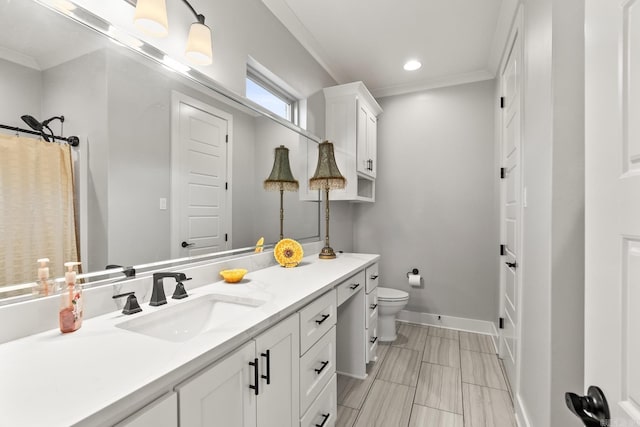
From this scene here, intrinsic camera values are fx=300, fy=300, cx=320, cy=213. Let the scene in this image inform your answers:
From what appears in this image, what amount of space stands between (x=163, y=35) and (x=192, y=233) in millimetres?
863

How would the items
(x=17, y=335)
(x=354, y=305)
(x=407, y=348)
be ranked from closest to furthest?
(x=17, y=335) → (x=354, y=305) → (x=407, y=348)

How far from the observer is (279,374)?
3.55 ft

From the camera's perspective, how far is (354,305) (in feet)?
7.18

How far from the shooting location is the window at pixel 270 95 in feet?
6.58

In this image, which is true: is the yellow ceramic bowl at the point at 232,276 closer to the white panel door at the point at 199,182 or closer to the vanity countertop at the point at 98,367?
the white panel door at the point at 199,182

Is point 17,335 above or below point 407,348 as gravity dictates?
above

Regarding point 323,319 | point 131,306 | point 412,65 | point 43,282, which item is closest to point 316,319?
point 323,319

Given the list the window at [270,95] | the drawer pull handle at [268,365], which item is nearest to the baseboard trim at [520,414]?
the drawer pull handle at [268,365]

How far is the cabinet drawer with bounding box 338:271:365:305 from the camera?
5.73ft

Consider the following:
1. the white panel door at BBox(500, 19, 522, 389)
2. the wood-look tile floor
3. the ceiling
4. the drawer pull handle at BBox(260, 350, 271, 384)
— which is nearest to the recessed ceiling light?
the ceiling
